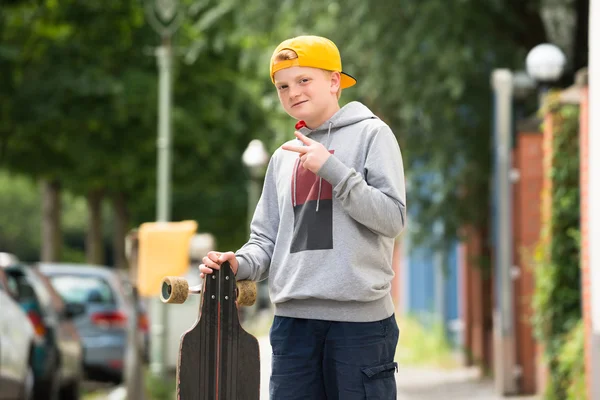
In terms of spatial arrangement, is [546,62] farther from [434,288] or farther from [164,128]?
[434,288]

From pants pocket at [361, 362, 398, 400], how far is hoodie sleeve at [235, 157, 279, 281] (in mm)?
491

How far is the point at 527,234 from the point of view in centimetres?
1313

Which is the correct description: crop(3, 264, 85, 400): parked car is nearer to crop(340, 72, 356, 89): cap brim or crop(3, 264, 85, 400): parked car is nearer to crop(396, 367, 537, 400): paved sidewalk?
crop(396, 367, 537, 400): paved sidewalk

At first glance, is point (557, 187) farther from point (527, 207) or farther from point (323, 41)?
point (323, 41)

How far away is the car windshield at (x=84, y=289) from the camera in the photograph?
52.4 feet

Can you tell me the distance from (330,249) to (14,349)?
638cm

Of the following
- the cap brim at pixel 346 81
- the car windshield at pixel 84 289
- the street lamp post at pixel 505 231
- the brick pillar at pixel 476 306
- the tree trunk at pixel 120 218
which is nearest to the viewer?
the cap brim at pixel 346 81

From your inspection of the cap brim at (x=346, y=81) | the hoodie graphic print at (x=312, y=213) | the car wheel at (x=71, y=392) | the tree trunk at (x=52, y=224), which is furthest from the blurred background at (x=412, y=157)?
the tree trunk at (x=52, y=224)

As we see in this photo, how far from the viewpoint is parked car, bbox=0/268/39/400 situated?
372 inches

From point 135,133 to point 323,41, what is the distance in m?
20.3

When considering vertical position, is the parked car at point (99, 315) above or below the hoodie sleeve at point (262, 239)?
below

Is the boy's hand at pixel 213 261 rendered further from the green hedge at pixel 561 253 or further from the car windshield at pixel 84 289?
the car windshield at pixel 84 289

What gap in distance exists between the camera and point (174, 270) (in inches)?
437

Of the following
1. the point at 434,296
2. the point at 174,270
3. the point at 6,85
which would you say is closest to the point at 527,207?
the point at 174,270
